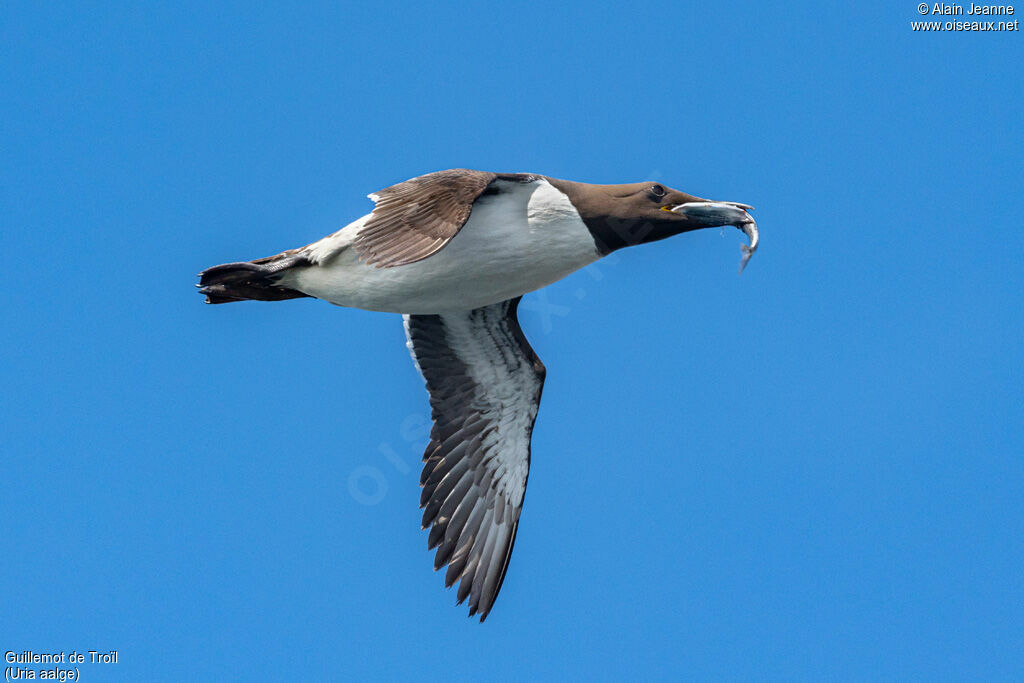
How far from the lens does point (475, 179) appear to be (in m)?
10.3

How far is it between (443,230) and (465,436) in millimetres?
3737

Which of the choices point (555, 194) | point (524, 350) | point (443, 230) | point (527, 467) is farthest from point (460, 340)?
point (443, 230)

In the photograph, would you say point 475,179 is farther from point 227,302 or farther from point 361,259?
point 227,302

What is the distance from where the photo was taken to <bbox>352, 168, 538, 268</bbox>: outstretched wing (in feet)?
31.7

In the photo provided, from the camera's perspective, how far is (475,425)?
42.5ft

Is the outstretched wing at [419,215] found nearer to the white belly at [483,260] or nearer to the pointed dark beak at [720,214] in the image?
the white belly at [483,260]

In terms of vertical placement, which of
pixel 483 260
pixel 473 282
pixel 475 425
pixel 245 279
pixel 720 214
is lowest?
pixel 475 425

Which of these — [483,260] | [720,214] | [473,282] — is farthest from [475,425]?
[720,214]

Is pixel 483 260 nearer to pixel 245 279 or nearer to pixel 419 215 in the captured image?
pixel 419 215

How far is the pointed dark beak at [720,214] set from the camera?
11094mm

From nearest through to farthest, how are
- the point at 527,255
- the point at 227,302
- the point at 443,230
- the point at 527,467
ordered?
the point at 443,230
the point at 527,255
the point at 227,302
the point at 527,467

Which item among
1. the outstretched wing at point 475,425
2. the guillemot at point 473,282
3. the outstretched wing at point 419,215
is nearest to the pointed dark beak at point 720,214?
the guillemot at point 473,282

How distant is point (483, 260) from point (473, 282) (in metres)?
0.28

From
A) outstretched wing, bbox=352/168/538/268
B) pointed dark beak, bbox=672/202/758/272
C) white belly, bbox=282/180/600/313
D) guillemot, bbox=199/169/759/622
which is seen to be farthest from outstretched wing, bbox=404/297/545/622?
outstretched wing, bbox=352/168/538/268
